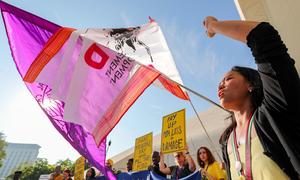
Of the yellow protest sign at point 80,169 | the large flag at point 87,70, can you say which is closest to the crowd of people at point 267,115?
the large flag at point 87,70

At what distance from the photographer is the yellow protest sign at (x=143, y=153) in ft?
19.1

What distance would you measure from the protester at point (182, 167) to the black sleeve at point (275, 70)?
367cm

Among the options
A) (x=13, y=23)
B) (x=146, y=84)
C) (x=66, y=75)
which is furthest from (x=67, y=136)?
(x=13, y=23)

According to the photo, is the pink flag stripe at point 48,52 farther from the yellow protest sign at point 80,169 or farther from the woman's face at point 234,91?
the yellow protest sign at point 80,169

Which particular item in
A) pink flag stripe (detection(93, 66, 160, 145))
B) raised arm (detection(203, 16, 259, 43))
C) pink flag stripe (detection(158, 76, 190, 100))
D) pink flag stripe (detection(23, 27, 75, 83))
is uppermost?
pink flag stripe (detection(23, 27, 75, 83))

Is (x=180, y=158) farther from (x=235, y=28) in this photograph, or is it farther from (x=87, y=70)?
(x=235, y=28)

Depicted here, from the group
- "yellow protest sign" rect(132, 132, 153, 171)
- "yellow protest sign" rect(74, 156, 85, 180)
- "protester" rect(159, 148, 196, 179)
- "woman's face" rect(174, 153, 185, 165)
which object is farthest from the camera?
"yellow protest sign" rect(74, 156, 85, 180)

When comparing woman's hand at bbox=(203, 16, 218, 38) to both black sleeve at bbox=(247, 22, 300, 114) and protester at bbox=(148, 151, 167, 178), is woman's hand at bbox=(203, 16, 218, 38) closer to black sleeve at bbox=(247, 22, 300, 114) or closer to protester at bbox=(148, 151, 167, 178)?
black sleeve at bbox=(247, 22, 300, 114)

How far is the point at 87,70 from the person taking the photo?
3.23m

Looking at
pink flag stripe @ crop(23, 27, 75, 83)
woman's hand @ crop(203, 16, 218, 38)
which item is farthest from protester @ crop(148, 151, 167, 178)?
woman's hand @ crop(203, 16, 218, 38)

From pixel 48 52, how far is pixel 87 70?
759mm

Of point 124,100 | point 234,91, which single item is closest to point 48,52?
point 124,100

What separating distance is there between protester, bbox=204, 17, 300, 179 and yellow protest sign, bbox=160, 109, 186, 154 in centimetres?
357

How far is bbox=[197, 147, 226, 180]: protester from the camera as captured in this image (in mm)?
3869
